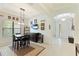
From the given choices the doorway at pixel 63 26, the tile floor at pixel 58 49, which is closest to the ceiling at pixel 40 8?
the doorway at pixel 63 26

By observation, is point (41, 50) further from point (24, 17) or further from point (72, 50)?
point (24, 17)

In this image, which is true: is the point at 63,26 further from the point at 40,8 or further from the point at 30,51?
the point at 30,51

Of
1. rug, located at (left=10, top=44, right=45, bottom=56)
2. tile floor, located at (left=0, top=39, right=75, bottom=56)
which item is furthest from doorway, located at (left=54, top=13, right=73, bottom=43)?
rug, located at (left=10, top=44, right=45, bottom=56)

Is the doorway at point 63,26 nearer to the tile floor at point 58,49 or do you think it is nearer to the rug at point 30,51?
the tile floor at point 58,49

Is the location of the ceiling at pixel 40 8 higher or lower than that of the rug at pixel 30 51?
higher

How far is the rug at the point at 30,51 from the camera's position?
2023 mm

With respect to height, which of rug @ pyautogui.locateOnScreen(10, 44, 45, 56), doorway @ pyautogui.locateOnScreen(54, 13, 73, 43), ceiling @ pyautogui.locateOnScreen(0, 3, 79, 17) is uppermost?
ceiling @ pyautogui.locateOnScreen(0, 3, 79, 17)

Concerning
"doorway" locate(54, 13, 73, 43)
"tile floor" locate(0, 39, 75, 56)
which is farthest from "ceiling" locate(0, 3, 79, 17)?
"tile floor" locate(0, 39, 75, 56)

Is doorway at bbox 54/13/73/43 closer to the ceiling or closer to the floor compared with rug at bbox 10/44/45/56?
closer to the ceiling

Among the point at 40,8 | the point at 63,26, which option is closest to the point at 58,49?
the point at 63,26

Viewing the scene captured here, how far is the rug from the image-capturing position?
6.64ft

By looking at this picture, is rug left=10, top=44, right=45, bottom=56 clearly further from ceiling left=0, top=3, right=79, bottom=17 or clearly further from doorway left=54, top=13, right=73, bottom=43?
ceiling left=0, top=3, right=79, bottom=17

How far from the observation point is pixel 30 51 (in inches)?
80.1

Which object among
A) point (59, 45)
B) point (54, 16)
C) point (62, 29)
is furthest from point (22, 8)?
point (59, 45)
